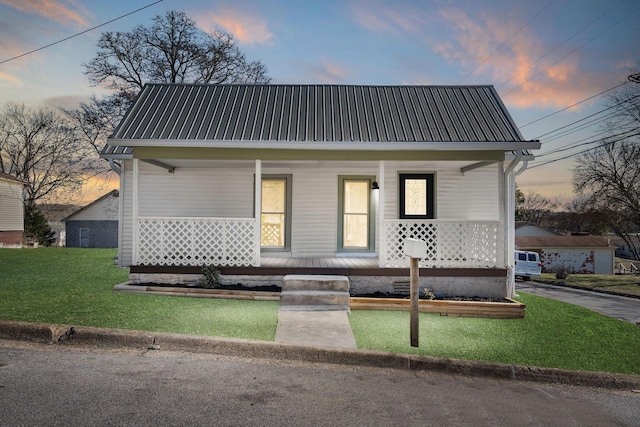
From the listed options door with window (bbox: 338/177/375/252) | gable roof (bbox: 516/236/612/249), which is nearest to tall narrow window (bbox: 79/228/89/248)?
door with window (bbox: 338/177/375/252)

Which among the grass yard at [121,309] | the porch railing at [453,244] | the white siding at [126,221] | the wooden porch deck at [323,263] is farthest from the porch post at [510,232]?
the white siding at [126,221]

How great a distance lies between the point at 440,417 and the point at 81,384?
125 inches

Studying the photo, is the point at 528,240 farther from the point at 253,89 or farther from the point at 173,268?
the point at 173,268

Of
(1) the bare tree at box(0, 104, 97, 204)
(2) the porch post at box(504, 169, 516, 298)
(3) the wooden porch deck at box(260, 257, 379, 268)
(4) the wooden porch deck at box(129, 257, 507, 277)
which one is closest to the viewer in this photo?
(4) the wooden porch deck at box(129, 257, 507, 277)

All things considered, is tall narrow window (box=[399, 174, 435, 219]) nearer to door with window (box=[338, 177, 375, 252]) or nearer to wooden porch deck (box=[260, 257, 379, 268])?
door with window (box=[338, 177, 375, 252])

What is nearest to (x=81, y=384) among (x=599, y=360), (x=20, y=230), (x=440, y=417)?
(x=440, y=417)

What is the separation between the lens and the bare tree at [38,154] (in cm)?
3391

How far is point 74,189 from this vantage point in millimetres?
34844

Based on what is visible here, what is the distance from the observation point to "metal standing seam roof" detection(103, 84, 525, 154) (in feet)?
32.6

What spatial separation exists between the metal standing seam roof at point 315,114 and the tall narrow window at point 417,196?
66.8 inches

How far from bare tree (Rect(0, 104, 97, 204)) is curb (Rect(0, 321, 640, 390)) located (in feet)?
104

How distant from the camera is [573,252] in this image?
42219 mm

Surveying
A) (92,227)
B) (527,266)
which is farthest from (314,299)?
(92,227)

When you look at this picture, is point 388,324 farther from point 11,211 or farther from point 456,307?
point 11,211
